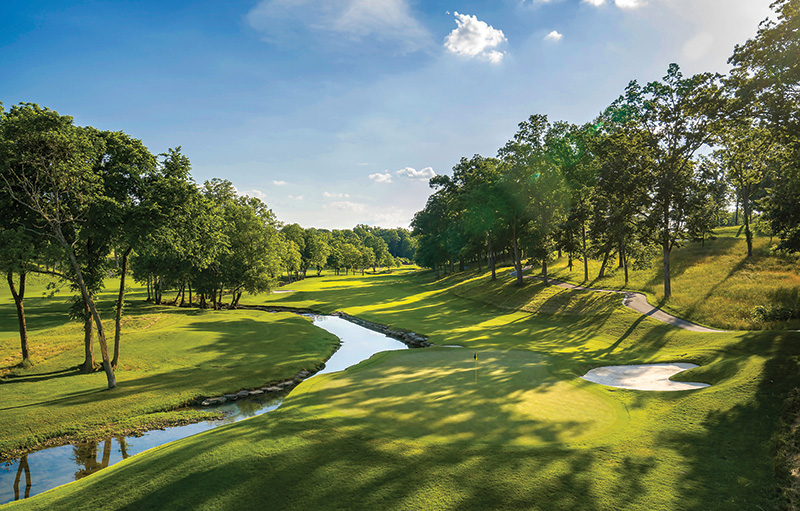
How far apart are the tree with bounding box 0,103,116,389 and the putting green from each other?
11.6 metres

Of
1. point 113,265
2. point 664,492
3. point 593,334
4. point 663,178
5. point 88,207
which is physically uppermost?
point 663,178

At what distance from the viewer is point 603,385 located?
48.1 ft

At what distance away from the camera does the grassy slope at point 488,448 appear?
721 cm

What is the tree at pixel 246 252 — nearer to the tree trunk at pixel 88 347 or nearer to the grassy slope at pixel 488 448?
the tree trunk at pixel 88 347

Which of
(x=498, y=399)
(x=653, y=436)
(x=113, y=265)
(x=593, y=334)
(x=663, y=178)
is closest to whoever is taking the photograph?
(x=653, y=436)

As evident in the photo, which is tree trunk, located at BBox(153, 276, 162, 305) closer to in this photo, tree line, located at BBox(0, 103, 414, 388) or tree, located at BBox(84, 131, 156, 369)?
tree line, located at BBox(0, 103, 414, 388)

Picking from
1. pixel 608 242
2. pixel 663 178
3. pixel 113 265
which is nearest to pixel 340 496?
pixel 113 265

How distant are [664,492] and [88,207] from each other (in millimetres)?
22417

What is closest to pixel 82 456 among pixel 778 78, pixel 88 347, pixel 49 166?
pixel 88 347

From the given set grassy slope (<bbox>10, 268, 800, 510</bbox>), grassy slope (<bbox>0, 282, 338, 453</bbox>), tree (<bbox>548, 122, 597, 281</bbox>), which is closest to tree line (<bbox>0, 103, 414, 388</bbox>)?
grassy slope (<bbox>0, 282, 338, 453</bbox>)

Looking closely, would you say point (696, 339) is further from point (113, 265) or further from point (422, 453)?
point (113, 265)

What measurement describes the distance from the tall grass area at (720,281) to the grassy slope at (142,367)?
2726 cm

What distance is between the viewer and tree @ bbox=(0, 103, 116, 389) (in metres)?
14.0

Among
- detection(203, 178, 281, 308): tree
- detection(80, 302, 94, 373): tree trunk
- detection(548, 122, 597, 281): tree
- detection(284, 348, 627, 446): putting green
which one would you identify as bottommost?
detection(284, 348, 627, 446): putting green
